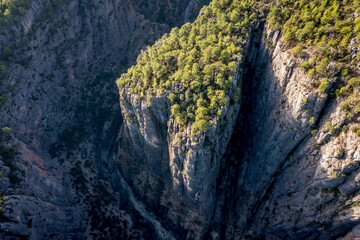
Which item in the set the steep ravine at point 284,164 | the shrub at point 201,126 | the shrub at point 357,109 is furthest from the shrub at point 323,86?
the shrub at point 201,126

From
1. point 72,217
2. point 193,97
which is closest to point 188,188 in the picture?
point 193,97

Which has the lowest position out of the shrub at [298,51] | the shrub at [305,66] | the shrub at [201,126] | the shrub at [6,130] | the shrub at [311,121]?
the shrub at [6,130]

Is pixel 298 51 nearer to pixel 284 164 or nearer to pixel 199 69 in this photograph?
pixel 199 69

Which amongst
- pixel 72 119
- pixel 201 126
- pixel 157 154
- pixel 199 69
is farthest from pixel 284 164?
pixel 72 119

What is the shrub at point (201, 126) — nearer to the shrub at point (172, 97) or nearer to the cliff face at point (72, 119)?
the shrub at point (172, 97)

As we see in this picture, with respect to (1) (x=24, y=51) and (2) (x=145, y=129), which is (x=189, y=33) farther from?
(1) (x=24, y=51)

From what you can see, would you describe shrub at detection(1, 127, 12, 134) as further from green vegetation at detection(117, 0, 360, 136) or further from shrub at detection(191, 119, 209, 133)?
shrub at detection(191, 119, 209, 133)

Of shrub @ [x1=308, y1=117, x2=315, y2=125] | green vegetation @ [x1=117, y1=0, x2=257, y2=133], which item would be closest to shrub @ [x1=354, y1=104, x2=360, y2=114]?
shrub @ [x1=308, y1=117, x2=315, y2=125]

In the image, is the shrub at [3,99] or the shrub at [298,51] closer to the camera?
the shrub at [298,51]
